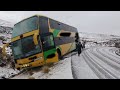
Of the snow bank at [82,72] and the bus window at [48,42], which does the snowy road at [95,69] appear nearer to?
the snow bank at [82,72]

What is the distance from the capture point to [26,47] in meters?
17.3

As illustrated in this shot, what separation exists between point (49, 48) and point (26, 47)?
175cm

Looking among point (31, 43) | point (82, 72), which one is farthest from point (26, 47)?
point (82, 72)

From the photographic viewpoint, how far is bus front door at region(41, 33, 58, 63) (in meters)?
17.6

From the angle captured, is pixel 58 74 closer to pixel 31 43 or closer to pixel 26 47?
pixel 31 43

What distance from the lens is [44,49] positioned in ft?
57.5

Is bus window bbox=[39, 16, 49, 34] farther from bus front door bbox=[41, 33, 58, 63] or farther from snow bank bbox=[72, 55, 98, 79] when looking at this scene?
snow bank bbox=[72, 55, 98, 79]

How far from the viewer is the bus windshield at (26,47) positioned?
17.2 metres

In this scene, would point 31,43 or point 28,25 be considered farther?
Answer: point 28,25

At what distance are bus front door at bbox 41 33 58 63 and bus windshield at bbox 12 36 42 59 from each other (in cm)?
60
